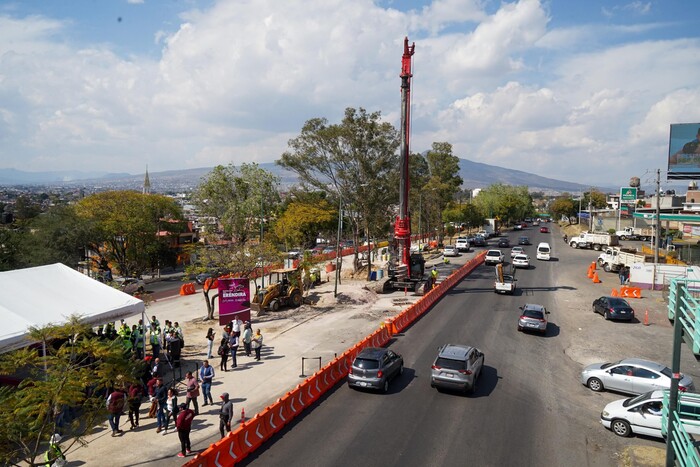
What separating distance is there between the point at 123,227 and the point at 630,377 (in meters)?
45.7

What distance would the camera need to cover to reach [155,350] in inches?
809

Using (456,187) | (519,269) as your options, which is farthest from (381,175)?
(456,187)

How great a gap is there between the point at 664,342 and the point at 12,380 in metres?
29.3

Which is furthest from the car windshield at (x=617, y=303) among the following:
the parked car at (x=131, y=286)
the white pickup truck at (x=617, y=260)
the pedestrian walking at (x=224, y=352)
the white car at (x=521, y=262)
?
the parked car at (x=131, y=286)

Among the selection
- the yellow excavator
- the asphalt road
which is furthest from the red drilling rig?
the asphalt road

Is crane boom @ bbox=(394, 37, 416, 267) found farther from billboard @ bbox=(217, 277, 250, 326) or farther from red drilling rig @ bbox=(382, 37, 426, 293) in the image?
billboard @ bbox=(217, 277, 250, 326)

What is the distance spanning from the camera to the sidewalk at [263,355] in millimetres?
13633

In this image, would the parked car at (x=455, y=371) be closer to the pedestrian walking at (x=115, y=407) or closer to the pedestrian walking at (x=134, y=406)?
the pedestrian walking at (x=134, y=406)

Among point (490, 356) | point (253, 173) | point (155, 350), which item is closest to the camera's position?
point (155, 350)

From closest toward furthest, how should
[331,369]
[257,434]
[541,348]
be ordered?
[257,434], [331,369], [541,348]

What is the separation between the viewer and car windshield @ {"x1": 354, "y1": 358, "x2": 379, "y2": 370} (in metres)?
17.5

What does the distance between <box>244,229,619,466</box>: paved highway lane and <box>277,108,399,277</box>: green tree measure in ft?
78.8

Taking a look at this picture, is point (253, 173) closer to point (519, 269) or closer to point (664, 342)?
point (519, 269)

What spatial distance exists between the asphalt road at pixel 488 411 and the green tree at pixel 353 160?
67.4 ft
